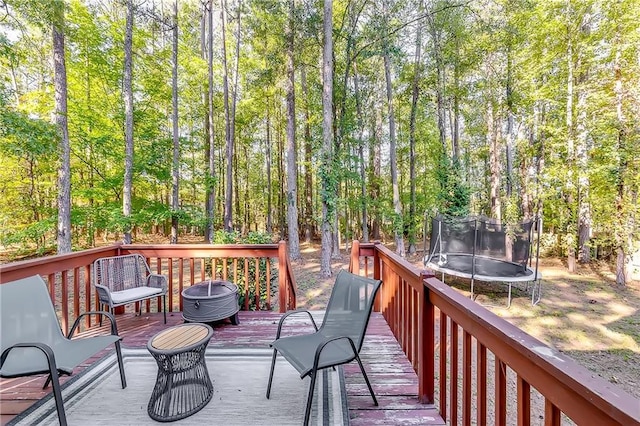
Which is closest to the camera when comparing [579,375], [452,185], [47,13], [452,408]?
[579,375]

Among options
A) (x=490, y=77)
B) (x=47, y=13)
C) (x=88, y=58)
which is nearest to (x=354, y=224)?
(x=490, y=77)

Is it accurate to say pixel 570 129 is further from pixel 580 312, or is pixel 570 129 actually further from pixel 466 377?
pixel 466 377

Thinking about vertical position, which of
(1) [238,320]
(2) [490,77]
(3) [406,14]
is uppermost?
(3) [406,14]

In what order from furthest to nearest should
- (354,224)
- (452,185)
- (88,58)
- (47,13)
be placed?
1. (354,224)
2. (452,185)
3. (88,58)
4. (47,13)

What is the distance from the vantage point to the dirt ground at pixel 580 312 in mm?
4195

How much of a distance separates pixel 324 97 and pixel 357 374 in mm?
6766

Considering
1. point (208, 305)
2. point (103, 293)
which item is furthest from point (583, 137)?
point (103, 293)

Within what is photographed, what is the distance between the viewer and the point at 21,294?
7.16 feet

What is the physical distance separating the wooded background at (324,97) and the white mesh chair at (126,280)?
5.62 feet

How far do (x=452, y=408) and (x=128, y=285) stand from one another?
11.7 feet

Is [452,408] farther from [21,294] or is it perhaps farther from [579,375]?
[21,294]

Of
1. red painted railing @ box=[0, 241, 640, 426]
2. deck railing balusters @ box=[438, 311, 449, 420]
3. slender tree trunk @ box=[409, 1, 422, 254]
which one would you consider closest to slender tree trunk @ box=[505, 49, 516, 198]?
slender tree trunk @ box=[409, 1, 422, 254]

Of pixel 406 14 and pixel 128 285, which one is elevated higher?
pixel 406 14

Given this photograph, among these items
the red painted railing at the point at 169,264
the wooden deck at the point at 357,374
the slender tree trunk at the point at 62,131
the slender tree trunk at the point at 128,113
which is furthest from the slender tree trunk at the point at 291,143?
the wooden deck at the point at 357,374
